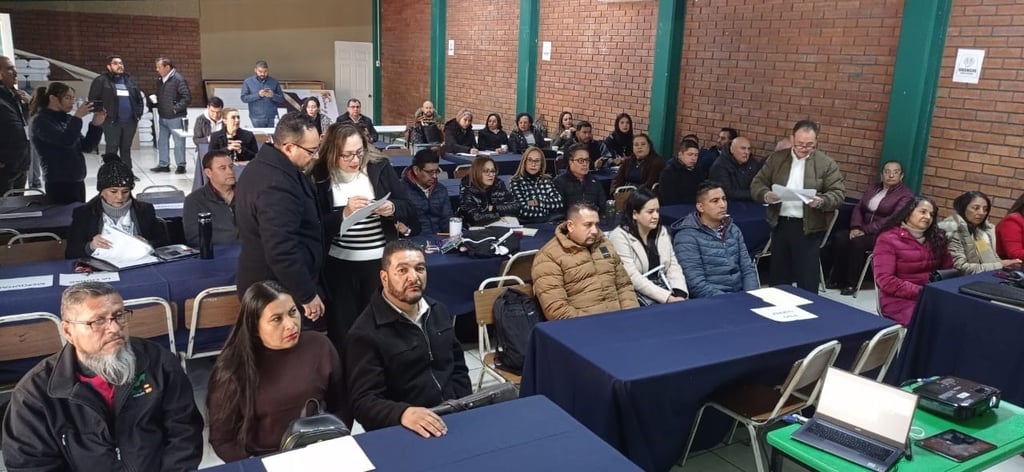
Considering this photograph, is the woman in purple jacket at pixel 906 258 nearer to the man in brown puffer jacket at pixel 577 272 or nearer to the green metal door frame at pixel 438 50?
the man in brown puffer jacket at pixel 577 272

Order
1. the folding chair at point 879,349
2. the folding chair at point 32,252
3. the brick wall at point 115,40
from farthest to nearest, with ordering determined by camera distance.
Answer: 1. the brick wall at point 115,40
2. the folding chair at point 32,252
3. the folding chair at point 879,349

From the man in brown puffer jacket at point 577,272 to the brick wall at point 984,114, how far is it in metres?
3.75

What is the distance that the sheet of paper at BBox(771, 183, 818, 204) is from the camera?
4789 millimetres

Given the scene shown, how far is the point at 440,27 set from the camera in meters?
12.4

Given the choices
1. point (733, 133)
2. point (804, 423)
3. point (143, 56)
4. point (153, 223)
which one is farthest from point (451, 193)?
point (143, 56)

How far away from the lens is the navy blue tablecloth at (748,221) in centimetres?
570

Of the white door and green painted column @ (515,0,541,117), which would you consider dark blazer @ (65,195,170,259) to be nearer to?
green painted column @ (515,0,541,117)

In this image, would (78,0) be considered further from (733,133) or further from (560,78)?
(733,133)

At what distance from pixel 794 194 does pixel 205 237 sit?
3601 millimetres

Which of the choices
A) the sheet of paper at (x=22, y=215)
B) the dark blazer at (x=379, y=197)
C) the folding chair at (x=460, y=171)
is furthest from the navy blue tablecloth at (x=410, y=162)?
the dark blazer at (x=379, y=197)

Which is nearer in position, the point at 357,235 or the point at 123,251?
the point at 357,235

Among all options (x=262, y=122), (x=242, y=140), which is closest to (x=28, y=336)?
(x=242, y=140)

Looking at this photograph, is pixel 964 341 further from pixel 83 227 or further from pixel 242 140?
pixel 242 140

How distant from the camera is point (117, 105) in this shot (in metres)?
8.85
